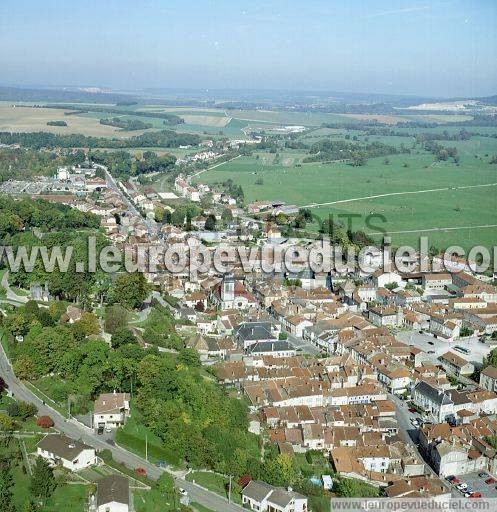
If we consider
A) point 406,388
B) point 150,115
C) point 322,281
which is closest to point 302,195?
point 322,281

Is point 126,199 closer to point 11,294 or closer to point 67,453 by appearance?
point 11,294

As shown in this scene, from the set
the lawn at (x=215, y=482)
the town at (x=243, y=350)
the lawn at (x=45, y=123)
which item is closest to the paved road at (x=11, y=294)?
the town at (x=243, y=350)

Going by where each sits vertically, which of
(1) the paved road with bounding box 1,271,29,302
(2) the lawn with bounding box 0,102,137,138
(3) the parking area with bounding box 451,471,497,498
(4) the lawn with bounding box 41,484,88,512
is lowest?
(3) the parking area with bounding box 451,471,497,498

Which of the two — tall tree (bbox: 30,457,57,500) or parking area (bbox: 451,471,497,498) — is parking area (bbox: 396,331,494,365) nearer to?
parking area (bbox: 451,471,497,498)

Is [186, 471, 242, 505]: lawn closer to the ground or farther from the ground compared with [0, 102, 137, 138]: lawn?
closer to the ground

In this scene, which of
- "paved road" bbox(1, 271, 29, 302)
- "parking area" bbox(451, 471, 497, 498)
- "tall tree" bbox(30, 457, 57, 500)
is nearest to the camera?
"tall tree" bbox(30, 457, 57, 500)

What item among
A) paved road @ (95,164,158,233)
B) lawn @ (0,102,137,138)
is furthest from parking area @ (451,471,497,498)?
lawn @ (0,102,137,138)
